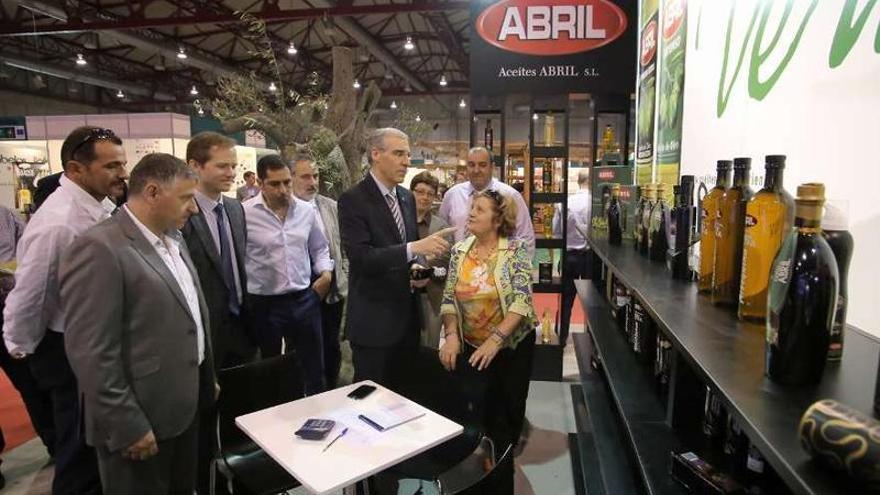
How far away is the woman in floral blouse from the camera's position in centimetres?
254

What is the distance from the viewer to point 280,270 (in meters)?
3.10

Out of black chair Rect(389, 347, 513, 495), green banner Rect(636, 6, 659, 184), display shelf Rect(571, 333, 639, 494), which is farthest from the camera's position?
green banner Rect(636, 6, 659, 184)

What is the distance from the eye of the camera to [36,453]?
3.36 metres

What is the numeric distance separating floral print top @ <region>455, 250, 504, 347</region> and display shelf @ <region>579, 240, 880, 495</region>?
48.5 inches

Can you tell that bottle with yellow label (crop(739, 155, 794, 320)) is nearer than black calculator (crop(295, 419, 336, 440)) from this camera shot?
Yes

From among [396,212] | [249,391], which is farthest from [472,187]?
[249,391]

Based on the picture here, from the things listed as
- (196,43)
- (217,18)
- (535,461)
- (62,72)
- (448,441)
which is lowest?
(535,461)

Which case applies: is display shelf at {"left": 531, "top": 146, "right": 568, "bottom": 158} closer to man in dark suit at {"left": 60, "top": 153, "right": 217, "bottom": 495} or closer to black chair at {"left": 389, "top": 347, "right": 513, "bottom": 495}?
black chair at {"left": 389, "top": 347, "right": 513, "bottom": 495}

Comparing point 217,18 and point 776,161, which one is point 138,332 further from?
point 217,18

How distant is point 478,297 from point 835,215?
1757 millimetres

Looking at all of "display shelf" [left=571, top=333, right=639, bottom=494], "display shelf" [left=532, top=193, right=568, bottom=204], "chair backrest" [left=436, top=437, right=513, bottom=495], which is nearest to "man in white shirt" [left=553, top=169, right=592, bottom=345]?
"display shelf" [left=532, top=193, right=568, bottom=204]

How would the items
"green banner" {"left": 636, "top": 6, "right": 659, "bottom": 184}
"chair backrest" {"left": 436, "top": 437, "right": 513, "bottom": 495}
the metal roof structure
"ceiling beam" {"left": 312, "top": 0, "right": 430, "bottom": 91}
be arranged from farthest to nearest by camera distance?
"ceiling beam" {"left": 312, "top": 0, "right": 430, "bottom": 91}
the metal roof structure
"green banner" {"left": 636, "top": 6, "right": 659, "bottom": 184}
"chair backrest" {"left": 436, "top": 437, "right": 513, "bottom": 495}

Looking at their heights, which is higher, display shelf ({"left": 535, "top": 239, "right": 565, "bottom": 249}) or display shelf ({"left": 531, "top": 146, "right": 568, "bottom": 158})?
display shelf ({"left": 531, "top": 146, "right": 568, "bottom": 158})

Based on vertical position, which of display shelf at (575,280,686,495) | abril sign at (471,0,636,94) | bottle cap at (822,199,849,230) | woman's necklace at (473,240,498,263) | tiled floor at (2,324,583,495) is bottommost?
tiled floor at (2,324,583,495)
